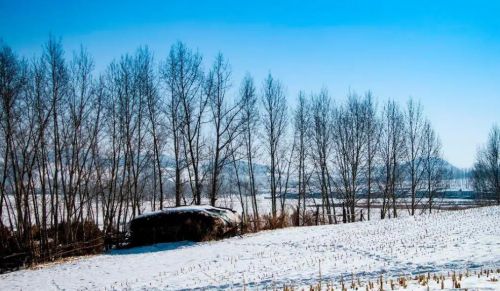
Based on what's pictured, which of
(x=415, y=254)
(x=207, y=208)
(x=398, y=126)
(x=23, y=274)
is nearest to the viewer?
(x=415, y=254)

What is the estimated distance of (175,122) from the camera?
25.3m

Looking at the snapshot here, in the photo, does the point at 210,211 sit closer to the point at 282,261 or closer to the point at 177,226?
the point at 177,226

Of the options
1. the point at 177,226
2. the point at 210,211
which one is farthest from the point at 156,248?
the point at 210,211

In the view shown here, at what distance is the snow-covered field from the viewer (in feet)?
30.9

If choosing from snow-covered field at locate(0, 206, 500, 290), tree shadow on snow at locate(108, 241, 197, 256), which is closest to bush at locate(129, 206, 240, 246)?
tree shadow on snow at locate(108, 241, 197, 256)

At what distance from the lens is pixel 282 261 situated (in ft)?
40.0

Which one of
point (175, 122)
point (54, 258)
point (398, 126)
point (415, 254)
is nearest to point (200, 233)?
point (54, 258)

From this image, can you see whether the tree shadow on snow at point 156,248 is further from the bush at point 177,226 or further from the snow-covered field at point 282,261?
the bush at point 177,226

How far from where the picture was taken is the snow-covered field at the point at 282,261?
9422 mm

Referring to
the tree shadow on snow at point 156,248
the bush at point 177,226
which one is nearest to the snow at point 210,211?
the bush at point 177,226

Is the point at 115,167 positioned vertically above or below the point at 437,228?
above

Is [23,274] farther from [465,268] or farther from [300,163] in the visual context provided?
[300,163]

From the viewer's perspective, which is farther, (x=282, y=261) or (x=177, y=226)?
(x=177, y=226)

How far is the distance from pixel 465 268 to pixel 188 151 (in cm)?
2089
